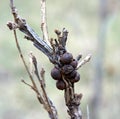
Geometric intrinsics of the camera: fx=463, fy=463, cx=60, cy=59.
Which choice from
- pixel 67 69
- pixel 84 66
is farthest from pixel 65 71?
pixel 84 66

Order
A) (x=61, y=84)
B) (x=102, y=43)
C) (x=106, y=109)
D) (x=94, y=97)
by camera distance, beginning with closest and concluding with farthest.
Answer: (x=61, y=84), (x=102, y=43), (x=94, y=97), (x=106, y=109)

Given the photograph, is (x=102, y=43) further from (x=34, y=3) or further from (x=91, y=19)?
(x=34, y=3)

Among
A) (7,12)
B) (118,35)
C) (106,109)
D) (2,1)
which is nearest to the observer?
(106,109)

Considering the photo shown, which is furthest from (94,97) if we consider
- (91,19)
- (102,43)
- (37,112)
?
(91,19)

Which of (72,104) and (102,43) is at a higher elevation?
(102,43)

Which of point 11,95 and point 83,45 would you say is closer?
point 11,95

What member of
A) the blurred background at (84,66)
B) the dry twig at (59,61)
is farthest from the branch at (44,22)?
the blurred background at (84,66)

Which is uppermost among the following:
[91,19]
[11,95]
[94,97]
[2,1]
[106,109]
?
[2,1]
